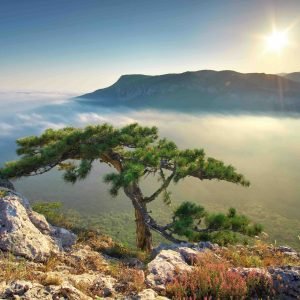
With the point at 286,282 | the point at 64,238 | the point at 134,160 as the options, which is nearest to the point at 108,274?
the point at 64,238

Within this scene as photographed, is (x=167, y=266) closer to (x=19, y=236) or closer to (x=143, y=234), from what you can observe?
(x=19, y=236)

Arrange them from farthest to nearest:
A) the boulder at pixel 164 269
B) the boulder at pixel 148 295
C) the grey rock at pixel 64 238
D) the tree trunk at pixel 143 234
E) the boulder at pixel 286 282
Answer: the tree trunk at pixel 143 234 → the grey rock at pixel 64 238 → the boulder at pixel 164 269 → the boulder at pixel 286 282 → the boulder at pixel 148 295

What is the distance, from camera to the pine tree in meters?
15.1

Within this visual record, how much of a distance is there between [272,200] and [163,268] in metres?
63.9

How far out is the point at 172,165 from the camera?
15992mm

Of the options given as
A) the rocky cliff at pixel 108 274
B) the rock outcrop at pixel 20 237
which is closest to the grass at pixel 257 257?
the rocky cliff at pixel 108 274

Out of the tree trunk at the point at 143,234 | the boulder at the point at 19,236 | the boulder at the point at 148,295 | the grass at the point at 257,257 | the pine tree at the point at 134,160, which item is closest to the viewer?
the boulder at the point at 148,295

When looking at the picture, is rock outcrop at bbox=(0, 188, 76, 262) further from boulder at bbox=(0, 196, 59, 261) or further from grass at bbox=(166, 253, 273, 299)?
grass at bbox=(166, 253, 273, 299)

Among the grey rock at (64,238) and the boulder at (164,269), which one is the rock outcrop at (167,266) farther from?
the grey rock at (64,238)

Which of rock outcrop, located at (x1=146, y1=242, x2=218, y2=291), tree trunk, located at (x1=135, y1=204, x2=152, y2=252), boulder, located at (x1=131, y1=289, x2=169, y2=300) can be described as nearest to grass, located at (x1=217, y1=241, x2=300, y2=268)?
rock outcrop, located at (x1=146, y1=242, x2=218, y2=291)

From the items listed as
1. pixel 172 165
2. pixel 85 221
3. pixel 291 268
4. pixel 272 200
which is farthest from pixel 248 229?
pixel 272 200

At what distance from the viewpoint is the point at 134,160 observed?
15750 millimetres

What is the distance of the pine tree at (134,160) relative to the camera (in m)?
15.1

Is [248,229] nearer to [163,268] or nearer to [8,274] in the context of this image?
[163,268]
